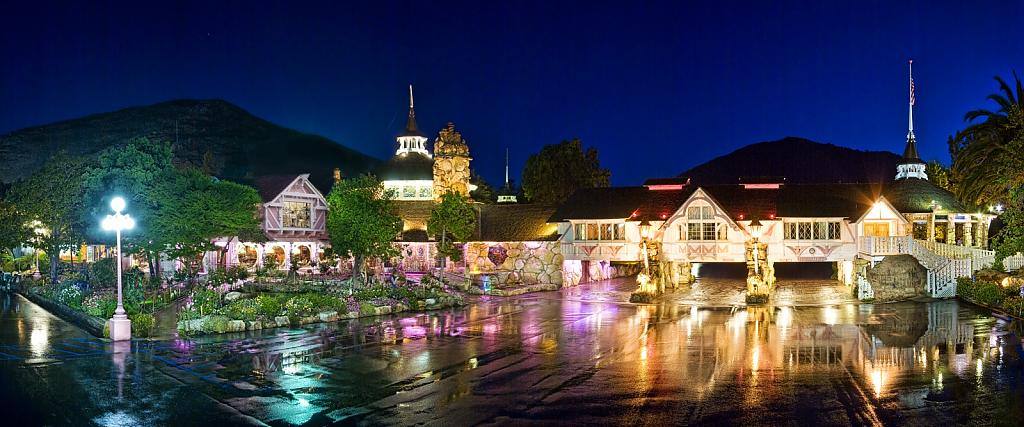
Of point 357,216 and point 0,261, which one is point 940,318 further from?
point 0,261

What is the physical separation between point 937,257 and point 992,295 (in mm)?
5576

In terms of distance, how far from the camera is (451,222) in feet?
164

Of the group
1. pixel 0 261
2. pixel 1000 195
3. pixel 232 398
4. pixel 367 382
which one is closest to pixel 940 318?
pixel 1000 195

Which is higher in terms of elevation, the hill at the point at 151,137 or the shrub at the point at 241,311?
the hill at the point at 151,137

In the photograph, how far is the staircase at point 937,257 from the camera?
36.1 metres

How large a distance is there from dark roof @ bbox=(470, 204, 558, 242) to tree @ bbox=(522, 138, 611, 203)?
24755 millimetres

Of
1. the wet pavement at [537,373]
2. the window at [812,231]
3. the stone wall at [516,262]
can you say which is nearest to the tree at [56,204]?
the wet pavement at [537,373]

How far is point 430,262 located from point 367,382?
38.4 meters

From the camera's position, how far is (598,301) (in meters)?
39.7

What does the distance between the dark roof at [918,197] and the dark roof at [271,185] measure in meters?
38.3

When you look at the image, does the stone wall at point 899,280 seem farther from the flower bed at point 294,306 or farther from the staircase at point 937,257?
the flower bed at point 294,306

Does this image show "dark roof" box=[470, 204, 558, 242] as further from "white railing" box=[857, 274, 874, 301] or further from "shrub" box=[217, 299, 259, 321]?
"shrub" box=[217, 299, 259, 321]

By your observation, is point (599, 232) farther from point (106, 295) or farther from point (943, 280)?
point (106, 295)

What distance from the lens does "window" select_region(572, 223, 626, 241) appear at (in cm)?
4809
